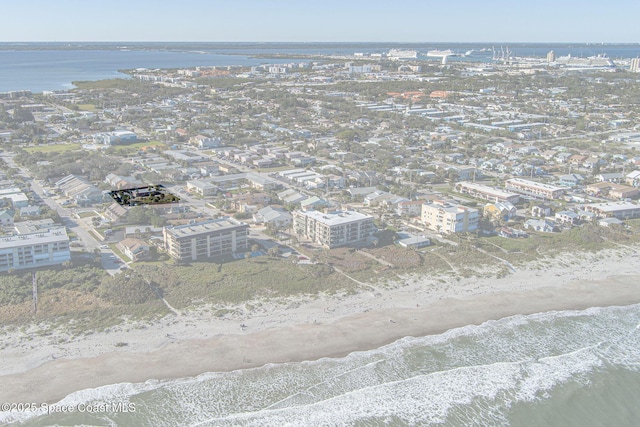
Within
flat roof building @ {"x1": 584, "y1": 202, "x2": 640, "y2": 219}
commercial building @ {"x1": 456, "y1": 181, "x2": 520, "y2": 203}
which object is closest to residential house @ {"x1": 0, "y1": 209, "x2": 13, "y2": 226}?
commercial building @ {"x1": 456, "y1": 181, "x2": 520, "y2": 203}

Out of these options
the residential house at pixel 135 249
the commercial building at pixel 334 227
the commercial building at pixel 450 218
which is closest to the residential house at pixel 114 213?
the residential house at pixel 135 249

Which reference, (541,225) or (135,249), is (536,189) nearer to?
(541,225)

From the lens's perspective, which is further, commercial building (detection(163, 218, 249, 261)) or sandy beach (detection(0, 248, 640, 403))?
commercial building (detection(163, 218, 249, 261))

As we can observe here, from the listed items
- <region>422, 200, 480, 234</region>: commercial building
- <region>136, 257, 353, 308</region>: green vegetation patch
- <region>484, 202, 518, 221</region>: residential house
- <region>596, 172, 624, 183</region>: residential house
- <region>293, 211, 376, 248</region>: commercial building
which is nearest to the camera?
<region>136, 257, 353, 308</region>: green vegetation patch

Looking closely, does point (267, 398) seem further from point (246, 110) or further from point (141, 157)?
point (246, 110)

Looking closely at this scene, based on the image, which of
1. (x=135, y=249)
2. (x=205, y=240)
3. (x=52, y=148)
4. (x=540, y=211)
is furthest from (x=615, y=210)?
(x=52, y=148)

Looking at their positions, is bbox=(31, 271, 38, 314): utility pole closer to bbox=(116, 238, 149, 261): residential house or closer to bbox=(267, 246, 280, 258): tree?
bbox=(116, 238, 149, 261): residential house
